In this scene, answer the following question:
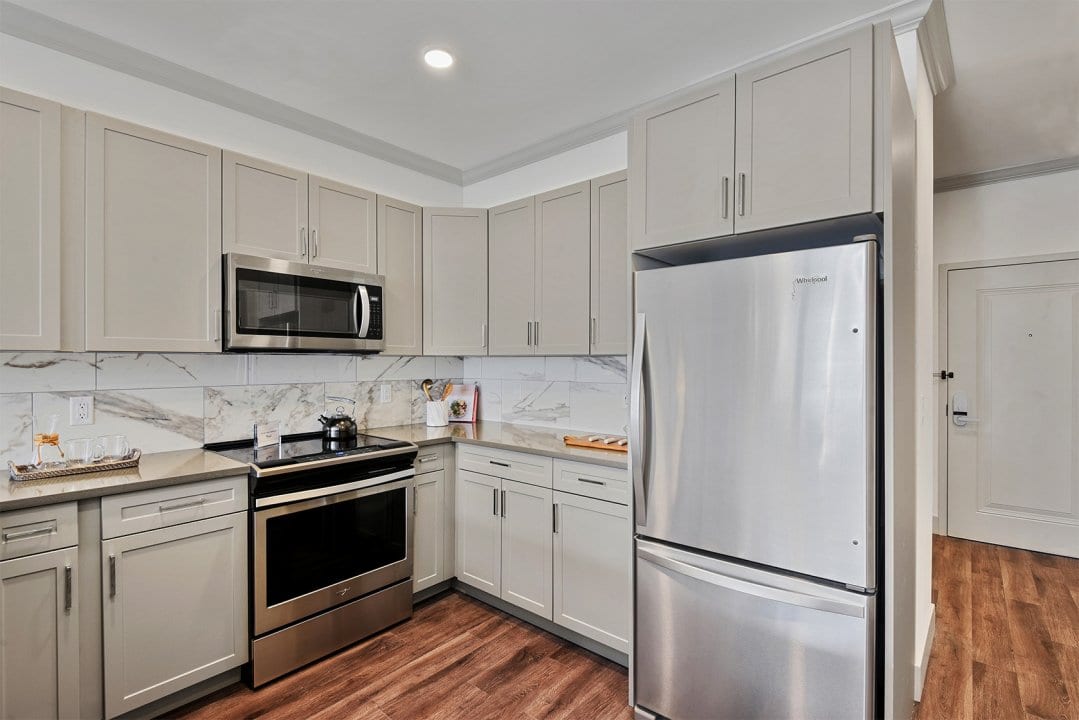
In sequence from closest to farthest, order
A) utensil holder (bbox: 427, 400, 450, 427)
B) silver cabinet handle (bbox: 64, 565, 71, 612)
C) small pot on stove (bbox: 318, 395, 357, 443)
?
silver cabinet handle (bbox: 64, 565, 71, 612) → small pot on stove (bbox: 318, 395, 357, 443) → utensil holder (bbox: 427, 400, 450, 427)

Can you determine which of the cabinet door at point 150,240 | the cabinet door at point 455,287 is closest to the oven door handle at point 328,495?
the cabinet door at point 150,240

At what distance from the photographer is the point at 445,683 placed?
229cm

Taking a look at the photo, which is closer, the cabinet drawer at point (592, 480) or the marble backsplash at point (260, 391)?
the marble backsplash at point (260, 391)

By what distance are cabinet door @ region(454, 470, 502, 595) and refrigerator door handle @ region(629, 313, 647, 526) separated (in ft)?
3.39

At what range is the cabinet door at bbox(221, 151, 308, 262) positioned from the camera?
97.0 inches

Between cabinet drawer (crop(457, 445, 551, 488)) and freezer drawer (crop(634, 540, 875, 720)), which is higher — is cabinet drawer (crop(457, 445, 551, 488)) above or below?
above

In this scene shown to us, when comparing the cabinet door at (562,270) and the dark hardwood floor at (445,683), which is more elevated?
the cabinet door at (562,270)

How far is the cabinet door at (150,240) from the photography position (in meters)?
2.10

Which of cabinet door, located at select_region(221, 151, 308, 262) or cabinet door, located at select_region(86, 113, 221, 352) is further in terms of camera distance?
cabinet door, located at select_region(221, 151, 308, 262)

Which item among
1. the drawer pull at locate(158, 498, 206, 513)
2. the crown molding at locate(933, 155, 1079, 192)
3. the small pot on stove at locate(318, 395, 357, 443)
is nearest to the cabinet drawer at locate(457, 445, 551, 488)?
the small pot on stove at locate(318, 395, 357, 443)

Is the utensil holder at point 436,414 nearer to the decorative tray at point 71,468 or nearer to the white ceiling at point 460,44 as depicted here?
the decorative tray at point 71,468

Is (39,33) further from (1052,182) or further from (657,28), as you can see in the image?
(1052,182)

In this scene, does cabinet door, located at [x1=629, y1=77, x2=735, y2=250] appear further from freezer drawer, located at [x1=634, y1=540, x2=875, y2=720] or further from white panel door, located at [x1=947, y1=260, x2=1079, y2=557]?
white panel door, located at [x1=947, y1=260, x2=1079, y2=557]

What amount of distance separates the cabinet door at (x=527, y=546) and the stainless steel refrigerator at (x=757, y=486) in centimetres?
67
